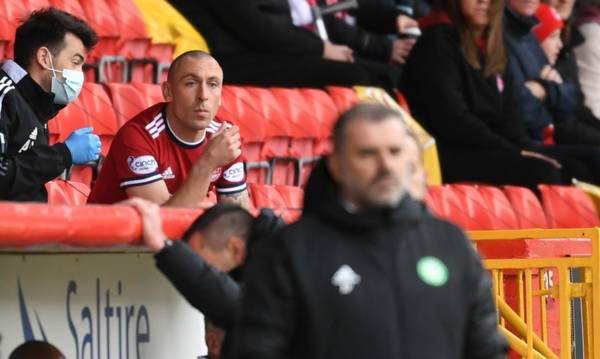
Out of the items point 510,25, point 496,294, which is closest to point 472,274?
point 496,294

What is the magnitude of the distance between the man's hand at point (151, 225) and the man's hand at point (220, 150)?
1.58 meters

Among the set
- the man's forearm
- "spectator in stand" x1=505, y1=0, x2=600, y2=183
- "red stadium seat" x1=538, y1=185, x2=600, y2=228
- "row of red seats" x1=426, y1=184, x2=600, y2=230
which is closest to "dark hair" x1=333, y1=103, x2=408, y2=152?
the man's forearm

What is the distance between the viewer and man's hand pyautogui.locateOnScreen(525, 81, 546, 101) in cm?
1159

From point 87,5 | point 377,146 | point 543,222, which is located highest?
point 87,5

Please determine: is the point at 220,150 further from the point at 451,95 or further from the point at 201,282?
the point at 451,95

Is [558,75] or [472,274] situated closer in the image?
[472,274]

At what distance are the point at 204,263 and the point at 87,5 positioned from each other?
513cm

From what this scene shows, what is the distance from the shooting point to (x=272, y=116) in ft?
30.9

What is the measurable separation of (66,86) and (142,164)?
0.45 meters

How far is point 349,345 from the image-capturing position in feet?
11.9

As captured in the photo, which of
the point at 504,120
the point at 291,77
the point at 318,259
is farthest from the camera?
the point at 504,120

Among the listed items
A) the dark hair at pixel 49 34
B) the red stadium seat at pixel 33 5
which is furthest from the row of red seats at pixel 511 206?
the dark hair at pixel 49 34

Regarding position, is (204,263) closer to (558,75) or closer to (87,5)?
(87,5)

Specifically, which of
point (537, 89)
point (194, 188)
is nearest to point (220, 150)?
point (194, 188)
